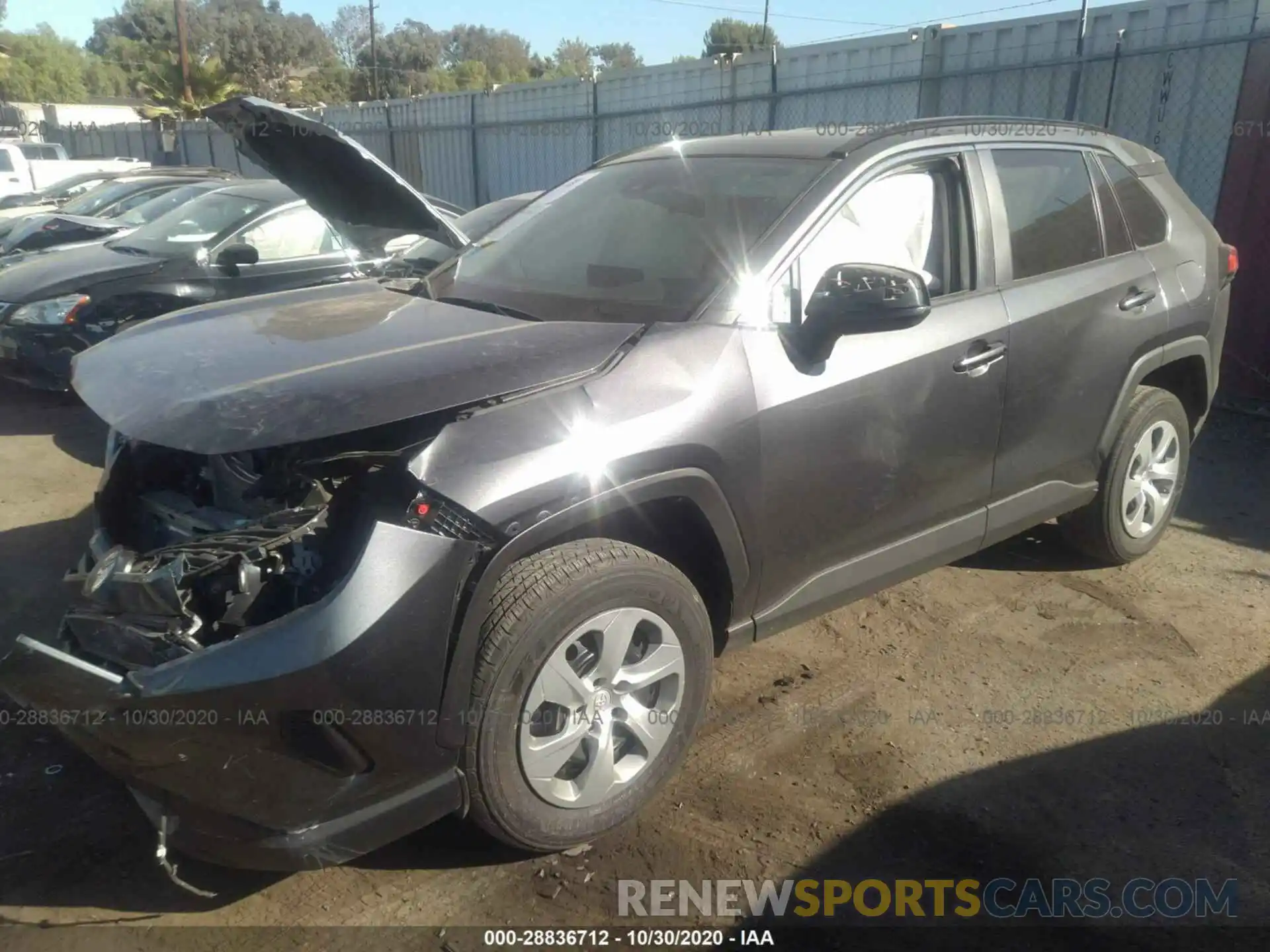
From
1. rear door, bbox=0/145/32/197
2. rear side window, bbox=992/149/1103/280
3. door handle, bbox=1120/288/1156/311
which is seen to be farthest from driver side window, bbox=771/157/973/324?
rear door, bbox=0/145/32/197

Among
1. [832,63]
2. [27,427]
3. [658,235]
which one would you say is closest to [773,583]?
[658,235]

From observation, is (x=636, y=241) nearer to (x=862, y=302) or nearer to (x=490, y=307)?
(x=490, y=307)

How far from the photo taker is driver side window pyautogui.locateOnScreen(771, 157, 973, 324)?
10.1ft

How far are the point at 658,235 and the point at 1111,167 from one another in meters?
2.14

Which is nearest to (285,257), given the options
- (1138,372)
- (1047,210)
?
(1047,210)

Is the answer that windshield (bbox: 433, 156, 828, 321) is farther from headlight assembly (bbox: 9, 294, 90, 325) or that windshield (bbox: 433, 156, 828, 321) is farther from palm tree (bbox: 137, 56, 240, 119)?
palm tree (bbox: 137, 56, 240, 119)

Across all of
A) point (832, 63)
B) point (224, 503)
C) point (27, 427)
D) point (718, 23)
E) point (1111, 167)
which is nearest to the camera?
point (224, 503)

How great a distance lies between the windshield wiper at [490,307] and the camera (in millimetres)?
3145

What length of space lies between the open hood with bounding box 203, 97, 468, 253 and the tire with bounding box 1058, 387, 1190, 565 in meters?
2.88

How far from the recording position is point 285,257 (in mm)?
7402

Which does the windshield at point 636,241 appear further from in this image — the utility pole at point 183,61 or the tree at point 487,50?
the tree at point 487,50

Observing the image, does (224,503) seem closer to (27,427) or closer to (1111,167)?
(1111,167)

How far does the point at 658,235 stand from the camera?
3379mm

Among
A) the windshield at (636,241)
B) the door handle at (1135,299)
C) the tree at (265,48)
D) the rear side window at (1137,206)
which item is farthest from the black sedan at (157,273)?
the tree at (265,48)
